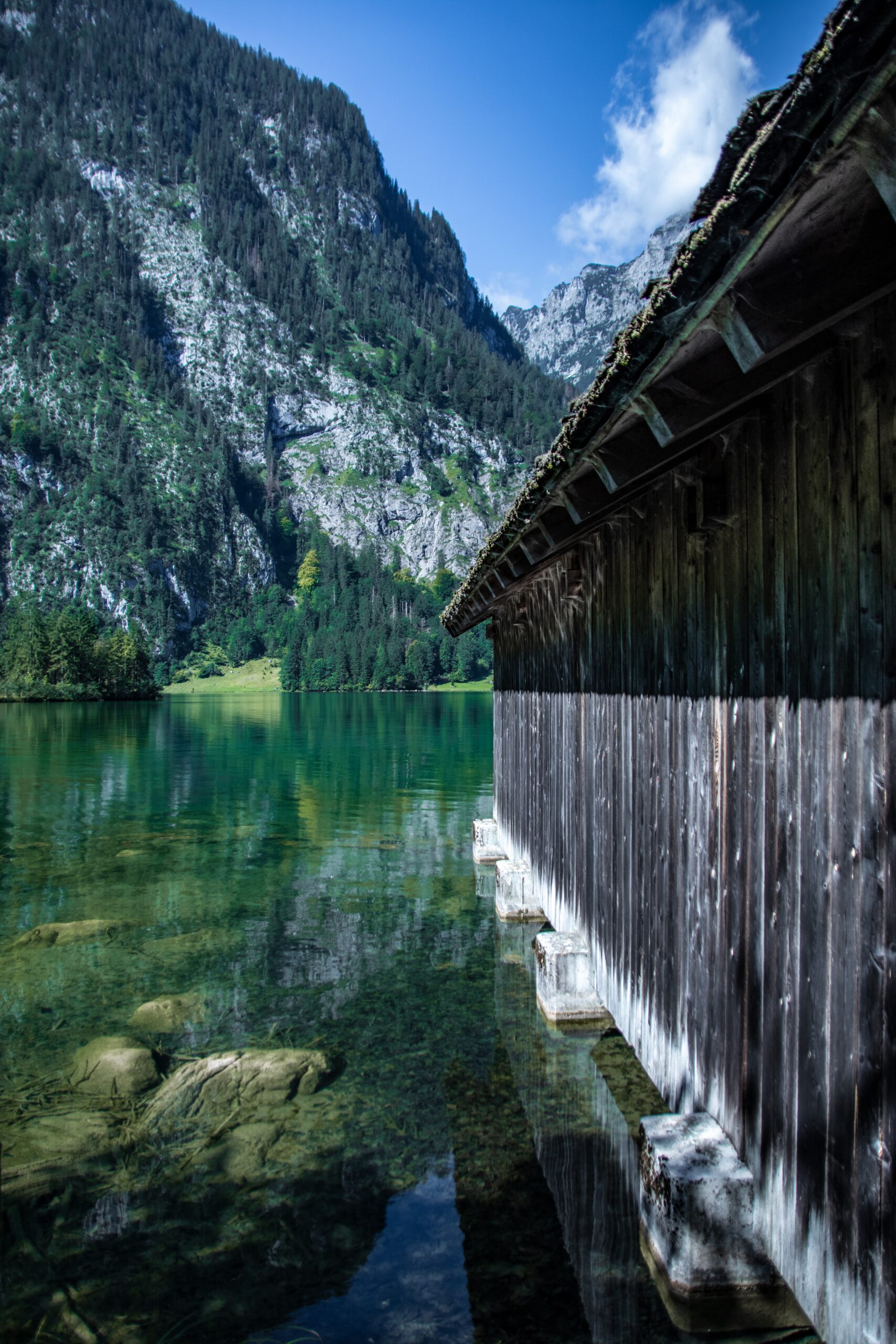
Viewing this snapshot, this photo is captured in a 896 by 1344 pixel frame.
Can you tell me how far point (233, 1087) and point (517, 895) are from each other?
5.12 metres

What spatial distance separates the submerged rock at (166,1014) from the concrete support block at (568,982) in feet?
10.8

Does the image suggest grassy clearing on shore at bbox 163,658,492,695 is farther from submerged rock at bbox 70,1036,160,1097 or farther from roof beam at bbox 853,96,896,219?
roof beam at bbox 853,96,896,219

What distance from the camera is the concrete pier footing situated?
3.59 metres

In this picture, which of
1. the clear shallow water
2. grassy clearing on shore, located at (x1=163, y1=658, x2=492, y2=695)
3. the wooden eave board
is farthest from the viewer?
grassy clearing on shore, located at (x1=163, y1=658, x2=492, y2=695)

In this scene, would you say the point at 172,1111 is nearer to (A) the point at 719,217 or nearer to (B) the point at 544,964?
(B) the point at 544,964

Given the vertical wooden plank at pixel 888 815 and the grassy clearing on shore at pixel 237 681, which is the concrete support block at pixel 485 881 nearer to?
the vertical wooden plank at pixel 888 815

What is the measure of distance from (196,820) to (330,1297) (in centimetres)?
1636

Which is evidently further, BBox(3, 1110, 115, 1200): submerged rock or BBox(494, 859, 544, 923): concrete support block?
BBox(494, 859, 544, 923): concrete support block

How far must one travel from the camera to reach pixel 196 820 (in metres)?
19.6

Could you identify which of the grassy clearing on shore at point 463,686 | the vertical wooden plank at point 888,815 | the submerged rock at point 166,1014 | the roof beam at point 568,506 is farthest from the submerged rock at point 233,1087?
the grassy clearing on shore at point 463,686

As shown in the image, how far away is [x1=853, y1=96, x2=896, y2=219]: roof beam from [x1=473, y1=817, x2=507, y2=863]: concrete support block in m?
12.9

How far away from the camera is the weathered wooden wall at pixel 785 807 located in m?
2.66

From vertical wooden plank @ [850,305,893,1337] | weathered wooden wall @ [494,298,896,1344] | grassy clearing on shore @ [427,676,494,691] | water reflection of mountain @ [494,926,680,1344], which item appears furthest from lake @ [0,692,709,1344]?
grassy clearing on shore @ [427,676,494,691]

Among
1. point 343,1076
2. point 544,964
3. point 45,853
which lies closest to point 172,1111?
point 343,1076
